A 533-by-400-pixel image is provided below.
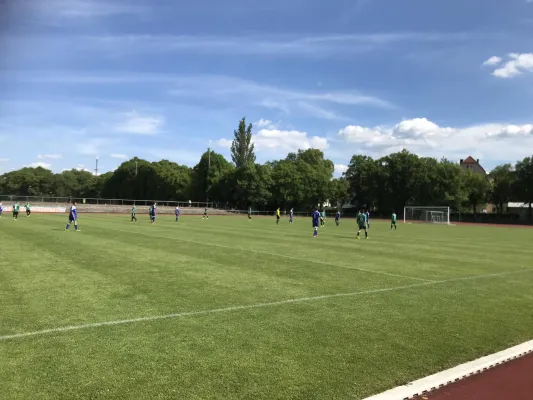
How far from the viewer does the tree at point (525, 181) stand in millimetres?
83938

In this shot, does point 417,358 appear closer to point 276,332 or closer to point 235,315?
point 276,332

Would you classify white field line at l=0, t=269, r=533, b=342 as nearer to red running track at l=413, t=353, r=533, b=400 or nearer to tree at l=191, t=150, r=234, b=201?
red running track at l=413, t=353, r=533, b=400

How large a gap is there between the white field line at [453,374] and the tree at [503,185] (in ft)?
307

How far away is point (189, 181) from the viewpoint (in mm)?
110250

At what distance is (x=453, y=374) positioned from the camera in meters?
5.20

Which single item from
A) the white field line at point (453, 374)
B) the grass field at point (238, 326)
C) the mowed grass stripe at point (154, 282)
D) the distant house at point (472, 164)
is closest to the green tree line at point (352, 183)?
the distant house at point (472, 164)

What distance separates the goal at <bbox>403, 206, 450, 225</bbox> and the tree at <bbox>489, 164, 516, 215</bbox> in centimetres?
2273

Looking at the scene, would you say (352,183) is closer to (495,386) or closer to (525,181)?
(525,181)

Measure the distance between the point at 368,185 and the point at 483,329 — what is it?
93359mm

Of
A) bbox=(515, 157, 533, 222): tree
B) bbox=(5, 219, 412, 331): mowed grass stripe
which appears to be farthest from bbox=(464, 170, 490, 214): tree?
bbox=(5, 219, 412, 331): mowed grass stripe

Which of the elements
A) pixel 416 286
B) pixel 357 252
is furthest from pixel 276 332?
pixel 357 252

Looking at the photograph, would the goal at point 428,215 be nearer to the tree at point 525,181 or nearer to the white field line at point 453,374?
the tree at point 525,181

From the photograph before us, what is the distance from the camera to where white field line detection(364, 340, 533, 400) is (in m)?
4.62

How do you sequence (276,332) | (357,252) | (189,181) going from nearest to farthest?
(276,332), (357,252), (189,181)
